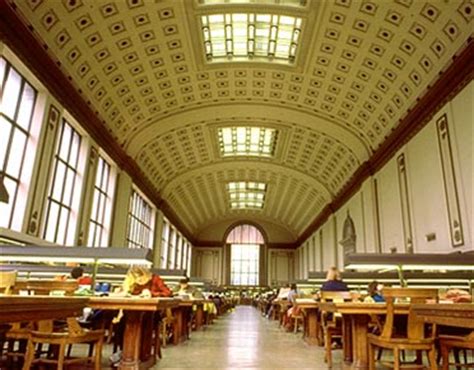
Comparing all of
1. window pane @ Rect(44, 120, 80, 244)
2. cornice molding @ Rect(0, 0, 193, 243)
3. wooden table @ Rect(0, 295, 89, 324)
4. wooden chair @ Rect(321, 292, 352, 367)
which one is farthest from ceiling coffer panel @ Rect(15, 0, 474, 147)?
wooden table @ Rect(0, 295, 89, 324)

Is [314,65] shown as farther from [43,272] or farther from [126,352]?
[126,352]

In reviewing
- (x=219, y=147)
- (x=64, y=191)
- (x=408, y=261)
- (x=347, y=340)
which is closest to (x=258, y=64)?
(x=64, y=191)

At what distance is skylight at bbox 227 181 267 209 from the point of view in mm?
25391

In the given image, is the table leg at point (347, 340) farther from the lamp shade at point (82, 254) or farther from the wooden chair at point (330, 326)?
the lamp shade at point (82, 254)

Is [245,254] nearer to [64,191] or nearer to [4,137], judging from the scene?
[64,191]

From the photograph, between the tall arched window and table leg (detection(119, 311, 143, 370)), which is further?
the tall arched window

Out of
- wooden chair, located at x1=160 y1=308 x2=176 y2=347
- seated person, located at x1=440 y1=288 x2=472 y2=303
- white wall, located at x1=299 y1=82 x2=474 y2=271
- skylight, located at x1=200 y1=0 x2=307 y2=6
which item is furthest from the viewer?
skylight, located at x1=200 y1=0 x2=307 y2=6

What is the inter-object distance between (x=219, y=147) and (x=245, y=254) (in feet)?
52.7

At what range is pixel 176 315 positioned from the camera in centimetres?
743

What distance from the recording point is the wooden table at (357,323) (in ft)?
13.1

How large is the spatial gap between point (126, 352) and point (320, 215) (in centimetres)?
1953

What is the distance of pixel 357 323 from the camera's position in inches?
175

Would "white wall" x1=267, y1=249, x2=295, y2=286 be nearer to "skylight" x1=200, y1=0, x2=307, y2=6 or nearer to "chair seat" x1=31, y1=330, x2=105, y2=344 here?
"skylight" x1=200, y1=0, x2=307, y2=6

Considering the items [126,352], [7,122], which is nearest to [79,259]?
[126,352]
